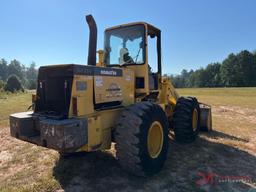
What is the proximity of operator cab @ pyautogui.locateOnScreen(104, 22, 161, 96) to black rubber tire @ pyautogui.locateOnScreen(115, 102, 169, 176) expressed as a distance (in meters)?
1.16

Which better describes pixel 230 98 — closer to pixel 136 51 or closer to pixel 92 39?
pixel 136 51

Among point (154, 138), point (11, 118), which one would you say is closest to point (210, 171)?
point (154, 138)

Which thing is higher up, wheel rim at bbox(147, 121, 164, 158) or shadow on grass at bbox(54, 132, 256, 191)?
wheel rim at bbox(147, 121, 164, 158)

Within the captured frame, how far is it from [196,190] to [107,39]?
4.17 meters

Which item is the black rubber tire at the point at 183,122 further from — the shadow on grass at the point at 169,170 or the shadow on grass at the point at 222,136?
the shadow on grass at the point at 222,136

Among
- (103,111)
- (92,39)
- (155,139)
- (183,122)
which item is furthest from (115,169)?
(92,39)

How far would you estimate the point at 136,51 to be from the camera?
629 cm

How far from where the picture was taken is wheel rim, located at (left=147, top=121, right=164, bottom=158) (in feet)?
17.7

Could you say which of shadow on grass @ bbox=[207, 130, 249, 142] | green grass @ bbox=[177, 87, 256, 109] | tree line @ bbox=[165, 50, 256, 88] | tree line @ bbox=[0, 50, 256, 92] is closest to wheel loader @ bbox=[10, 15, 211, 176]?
shadow on grass @ bbox=[207, 130, 249, 142]

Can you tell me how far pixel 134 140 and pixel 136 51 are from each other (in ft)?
7.85

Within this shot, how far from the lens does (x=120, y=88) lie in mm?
5535

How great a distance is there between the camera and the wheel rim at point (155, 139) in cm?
540

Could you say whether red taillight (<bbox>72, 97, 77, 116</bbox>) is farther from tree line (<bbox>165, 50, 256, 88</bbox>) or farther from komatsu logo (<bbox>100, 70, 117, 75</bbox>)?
tree line (<bbox>165, 50, 256, 88</bbox>)

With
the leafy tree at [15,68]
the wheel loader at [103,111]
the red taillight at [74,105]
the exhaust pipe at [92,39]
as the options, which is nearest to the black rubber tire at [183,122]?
the wheel loader at [103,111]
